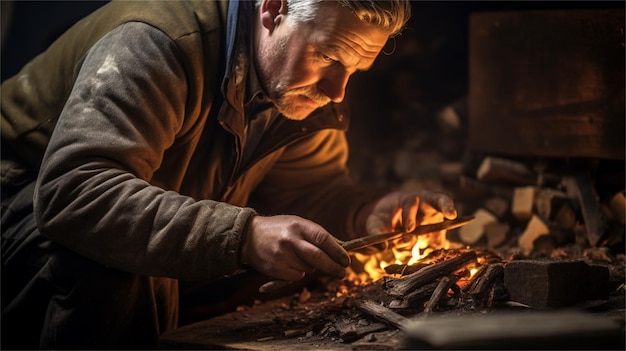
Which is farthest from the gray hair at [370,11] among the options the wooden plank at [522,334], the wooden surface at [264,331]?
the wooden plank at [522,334]

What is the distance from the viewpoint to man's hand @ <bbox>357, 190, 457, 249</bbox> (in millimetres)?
3014

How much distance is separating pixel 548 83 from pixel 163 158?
2.00 metres

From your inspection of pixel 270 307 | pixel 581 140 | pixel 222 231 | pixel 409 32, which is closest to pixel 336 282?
pixel 270 307

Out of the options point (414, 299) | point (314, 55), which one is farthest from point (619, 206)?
point (314, 55)

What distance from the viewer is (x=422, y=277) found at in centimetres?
247

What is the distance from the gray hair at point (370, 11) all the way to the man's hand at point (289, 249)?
817 millimetres

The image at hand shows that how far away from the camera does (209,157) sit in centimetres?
290

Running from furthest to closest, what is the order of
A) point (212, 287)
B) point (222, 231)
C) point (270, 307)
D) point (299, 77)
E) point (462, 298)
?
1. point (212, 287)
2. point (270, 307)
3. point (299, 77)
4. point (462, 298)
5. point (222, 231)

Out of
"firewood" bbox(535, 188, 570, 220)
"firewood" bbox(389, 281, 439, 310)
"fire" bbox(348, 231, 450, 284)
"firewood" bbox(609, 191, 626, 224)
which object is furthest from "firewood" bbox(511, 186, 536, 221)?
"firewood" bbox(389, 281, 439, 310)

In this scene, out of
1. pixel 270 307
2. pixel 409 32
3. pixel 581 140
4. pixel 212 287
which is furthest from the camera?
pixel 409 32

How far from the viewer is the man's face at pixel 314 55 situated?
→ 2.67 m

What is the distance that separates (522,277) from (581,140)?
1.52 meters

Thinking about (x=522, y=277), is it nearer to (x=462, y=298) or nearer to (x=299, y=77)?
(x=462, y=298)

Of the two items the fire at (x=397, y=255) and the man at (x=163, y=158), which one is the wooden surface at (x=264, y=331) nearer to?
the man at (x=163, y=158)
